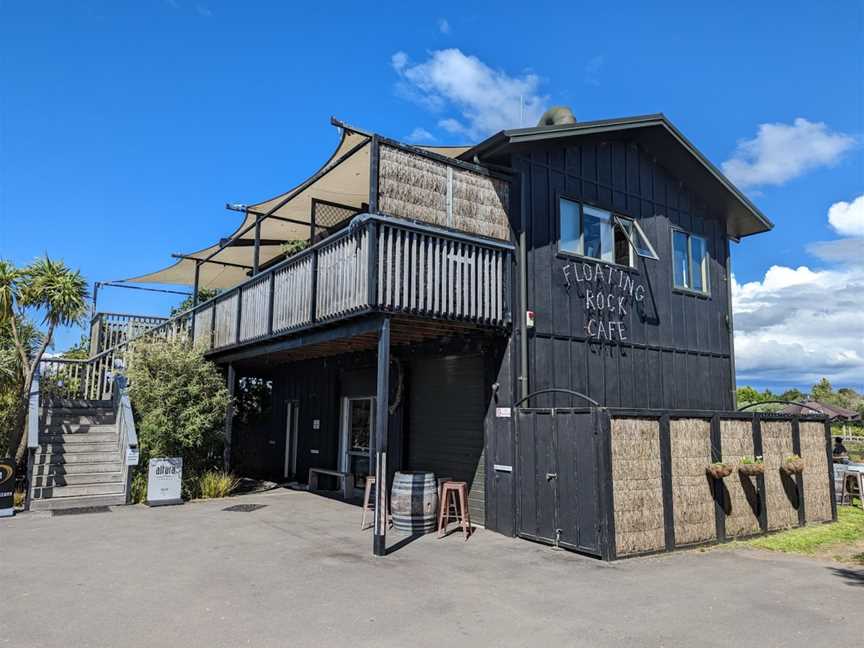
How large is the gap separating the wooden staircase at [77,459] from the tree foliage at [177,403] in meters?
0.75

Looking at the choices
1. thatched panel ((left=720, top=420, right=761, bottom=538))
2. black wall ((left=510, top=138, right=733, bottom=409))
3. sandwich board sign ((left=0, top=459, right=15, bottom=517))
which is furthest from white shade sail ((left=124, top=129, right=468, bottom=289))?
thatched panel ((left=720, top=420, right=761, bottom=538))

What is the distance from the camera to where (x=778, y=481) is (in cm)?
960

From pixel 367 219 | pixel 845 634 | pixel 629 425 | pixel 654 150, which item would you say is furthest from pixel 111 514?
pixel 654 150

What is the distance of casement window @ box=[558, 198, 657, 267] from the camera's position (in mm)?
10469

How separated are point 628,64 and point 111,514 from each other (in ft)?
36.8

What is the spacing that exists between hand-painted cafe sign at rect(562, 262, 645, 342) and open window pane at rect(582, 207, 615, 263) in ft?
0.87

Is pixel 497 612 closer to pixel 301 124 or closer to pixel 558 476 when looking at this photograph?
pixel 558 476

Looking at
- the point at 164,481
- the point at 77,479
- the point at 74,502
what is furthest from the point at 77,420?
the point at 164,481

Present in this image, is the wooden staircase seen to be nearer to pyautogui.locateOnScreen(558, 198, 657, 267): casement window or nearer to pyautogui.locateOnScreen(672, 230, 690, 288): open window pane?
pyautogui.locateOnScreen(558, 198, 657, 267): casement window

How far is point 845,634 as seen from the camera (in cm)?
496

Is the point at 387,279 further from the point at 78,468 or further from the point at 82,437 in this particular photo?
the point at 82,437

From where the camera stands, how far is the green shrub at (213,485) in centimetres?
1205

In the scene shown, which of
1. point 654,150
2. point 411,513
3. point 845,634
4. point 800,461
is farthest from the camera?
point 654,150

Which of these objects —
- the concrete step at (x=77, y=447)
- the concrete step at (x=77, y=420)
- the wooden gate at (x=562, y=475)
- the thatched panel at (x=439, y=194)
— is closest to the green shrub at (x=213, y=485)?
the concrete step at (x=77, y=447)
